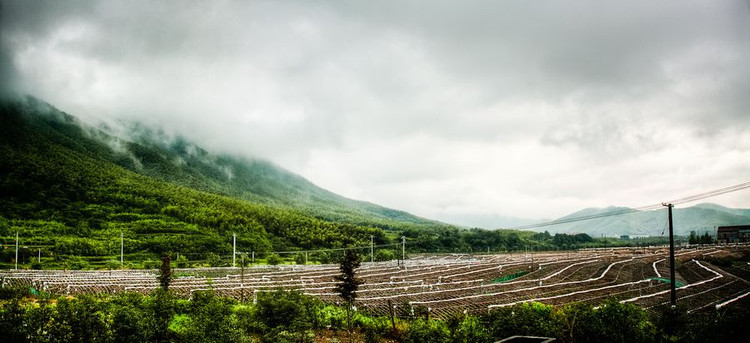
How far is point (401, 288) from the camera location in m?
33.3

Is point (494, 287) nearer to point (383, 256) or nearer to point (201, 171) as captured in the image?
point (383, 256)

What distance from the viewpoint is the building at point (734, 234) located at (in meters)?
88.1

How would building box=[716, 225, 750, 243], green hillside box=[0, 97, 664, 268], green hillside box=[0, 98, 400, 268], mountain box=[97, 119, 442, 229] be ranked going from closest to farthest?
1. green hillside box=[0, 97, 664, 268]
2. green hillside box=[0, 98, 400, 268]
3. building box=[716, 225, 750, 243]
4. mountain box=[97, 119, 442, 229]

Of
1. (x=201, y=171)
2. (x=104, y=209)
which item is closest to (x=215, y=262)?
(x=104, y=209)

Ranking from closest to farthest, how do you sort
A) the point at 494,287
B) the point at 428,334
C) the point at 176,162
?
the point at 428,334, the point at 494,287, the point at 176,162

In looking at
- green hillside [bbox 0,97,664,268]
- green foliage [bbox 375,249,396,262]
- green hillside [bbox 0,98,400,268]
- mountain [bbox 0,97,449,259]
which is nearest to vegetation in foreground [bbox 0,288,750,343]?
green hillside [bbox 0,97,664,268]

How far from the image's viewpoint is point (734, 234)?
92.7 meters

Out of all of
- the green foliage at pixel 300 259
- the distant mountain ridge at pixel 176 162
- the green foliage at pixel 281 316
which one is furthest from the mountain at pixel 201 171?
the green foliage at pixel 281 316

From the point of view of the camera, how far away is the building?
289 feet

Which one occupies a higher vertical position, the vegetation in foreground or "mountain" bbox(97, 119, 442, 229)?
"mountain" bbox(97, 119, 442, 229)

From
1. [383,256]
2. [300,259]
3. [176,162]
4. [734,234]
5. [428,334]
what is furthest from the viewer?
[176,162]

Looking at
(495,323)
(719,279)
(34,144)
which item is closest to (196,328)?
(495,323)

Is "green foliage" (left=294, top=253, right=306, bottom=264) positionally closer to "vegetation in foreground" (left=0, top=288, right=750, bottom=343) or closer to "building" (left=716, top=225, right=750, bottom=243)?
"vegetation in foreground" (left=0, top=288, right=750, bottom=343)

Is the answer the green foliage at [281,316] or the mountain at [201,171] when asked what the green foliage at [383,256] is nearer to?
the mountain at [201,171]
